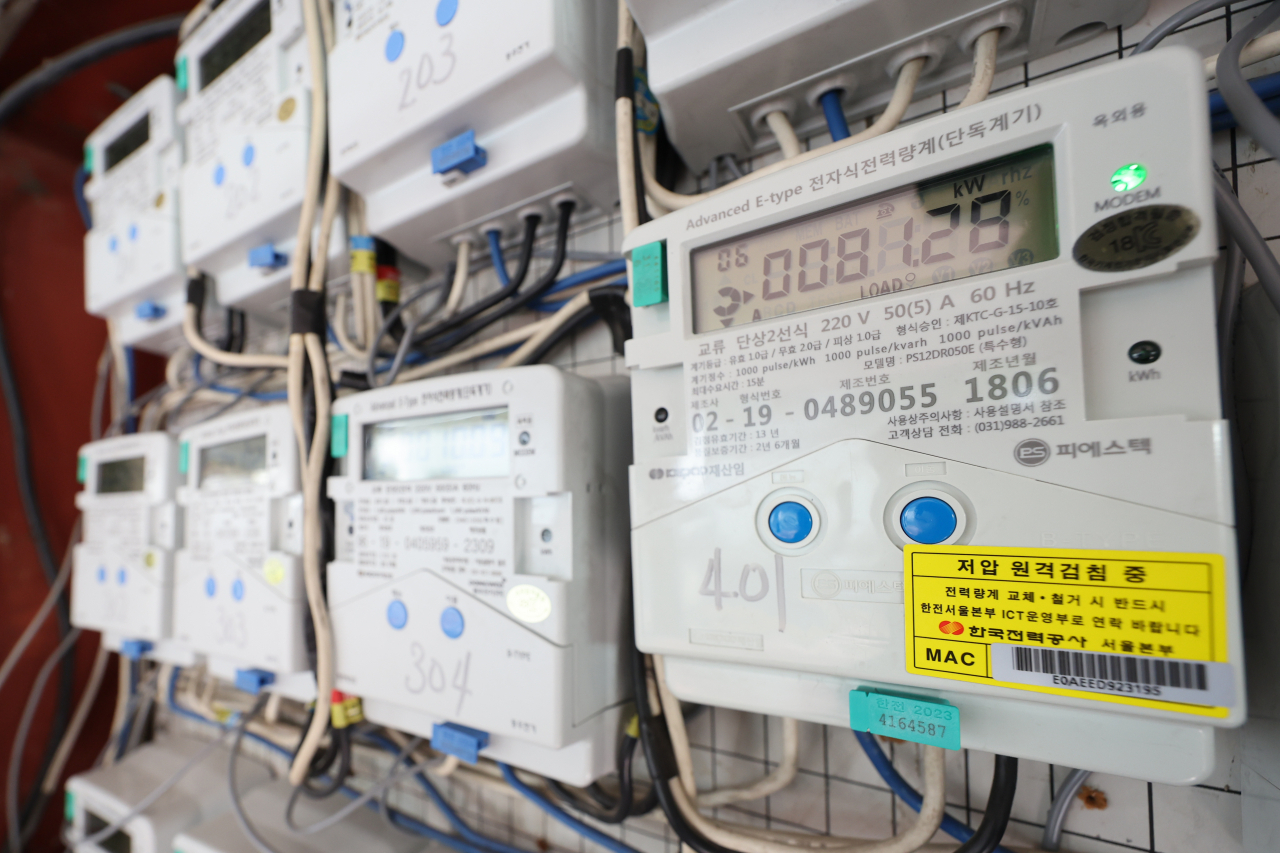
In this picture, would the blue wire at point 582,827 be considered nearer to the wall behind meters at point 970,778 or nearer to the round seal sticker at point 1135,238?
the wall behind meters at point 970,778

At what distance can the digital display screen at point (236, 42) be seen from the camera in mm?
1019

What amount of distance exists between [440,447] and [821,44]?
57 centimetres

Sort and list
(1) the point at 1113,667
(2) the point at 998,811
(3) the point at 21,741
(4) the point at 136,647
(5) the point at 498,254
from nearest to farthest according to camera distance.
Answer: (1) the point at 1113,667
(2) the point at 998,811
(5) the point at 498,254
(4) the point at 136,647
(3) the point at 21,741

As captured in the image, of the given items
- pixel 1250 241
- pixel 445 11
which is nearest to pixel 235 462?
pixel 445 11

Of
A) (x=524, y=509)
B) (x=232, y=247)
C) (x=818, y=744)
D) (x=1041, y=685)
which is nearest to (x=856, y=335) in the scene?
(x=1041, y=685)

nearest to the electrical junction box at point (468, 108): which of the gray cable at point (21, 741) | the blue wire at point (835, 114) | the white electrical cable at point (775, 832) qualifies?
the blue wire at point (835, 114)

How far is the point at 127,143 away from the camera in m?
1.33

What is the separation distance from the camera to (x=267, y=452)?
2.96ft

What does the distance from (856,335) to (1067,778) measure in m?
0.47

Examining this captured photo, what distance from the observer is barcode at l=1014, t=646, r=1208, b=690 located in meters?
0.33

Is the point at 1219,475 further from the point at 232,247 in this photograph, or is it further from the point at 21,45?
the point at 21,45

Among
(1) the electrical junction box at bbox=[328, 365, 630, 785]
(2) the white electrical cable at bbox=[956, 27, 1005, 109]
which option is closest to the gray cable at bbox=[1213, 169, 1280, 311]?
(2) the white electrical cable at bbox=[956, 27, 1005, 109]

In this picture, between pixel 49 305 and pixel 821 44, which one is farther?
pixel 49 305

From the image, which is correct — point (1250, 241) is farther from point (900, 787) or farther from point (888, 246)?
point (900, 787)
